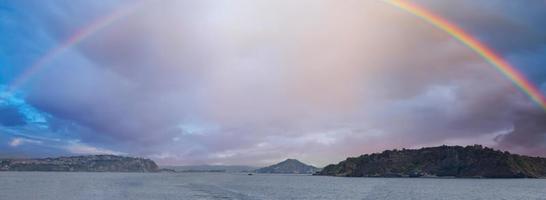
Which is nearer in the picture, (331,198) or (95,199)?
(95,199)

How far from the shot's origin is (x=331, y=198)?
14525 centimetres

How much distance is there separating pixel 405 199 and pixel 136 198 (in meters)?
81.7

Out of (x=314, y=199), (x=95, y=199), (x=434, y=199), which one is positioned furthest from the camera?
(x=434, y=199)

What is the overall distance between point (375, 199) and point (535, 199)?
199 ft

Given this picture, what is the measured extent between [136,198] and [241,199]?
29276mm

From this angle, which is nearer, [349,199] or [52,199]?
[52,199]

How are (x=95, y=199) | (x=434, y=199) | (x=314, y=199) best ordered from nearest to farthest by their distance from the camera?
(x=95, y=199)
(x=314, y=199)
(x=434, y=199)

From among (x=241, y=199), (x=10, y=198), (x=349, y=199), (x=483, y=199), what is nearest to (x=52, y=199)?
(x=10, y=198)

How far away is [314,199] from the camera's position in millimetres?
139625

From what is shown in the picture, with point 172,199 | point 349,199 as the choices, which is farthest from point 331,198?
point 172,199

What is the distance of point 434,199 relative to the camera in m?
150

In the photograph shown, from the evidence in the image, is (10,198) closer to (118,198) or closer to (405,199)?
(118,198)

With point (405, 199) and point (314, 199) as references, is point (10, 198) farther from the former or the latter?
point (405, 199)

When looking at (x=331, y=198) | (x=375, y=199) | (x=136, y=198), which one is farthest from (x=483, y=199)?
(x=136, y=198)
